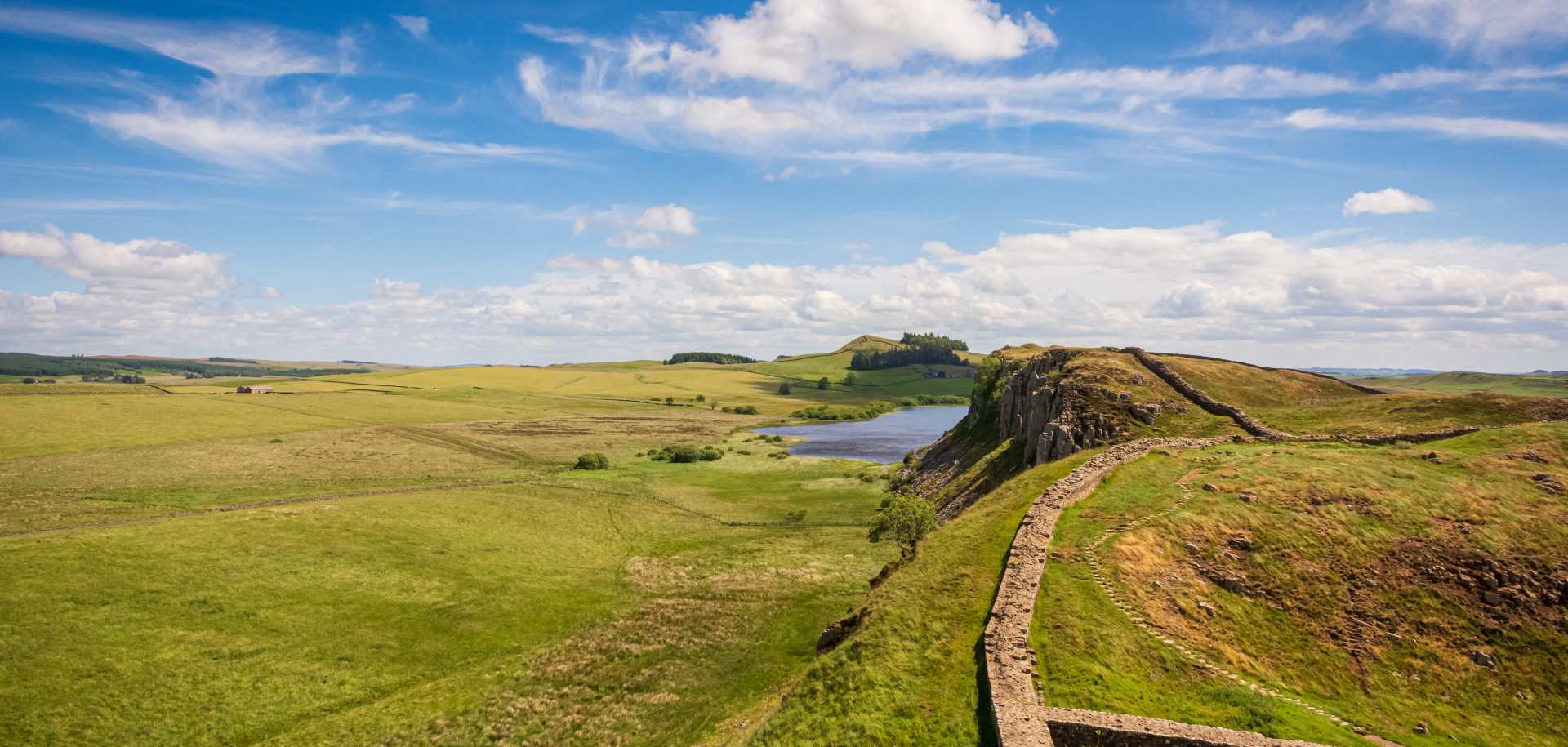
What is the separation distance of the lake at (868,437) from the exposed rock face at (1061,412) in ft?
147

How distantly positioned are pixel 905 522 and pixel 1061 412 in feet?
60.8

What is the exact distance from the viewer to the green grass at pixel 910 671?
2297 centimetres

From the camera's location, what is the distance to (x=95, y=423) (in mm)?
107125

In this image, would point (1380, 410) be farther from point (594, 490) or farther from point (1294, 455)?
point (594, 490)

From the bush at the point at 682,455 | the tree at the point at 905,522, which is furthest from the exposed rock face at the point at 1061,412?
the bush at the point at 682,455

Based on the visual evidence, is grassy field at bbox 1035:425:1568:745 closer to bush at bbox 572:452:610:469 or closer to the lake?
bush at bbox 572:452:610:469

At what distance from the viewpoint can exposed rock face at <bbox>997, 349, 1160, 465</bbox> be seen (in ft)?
186

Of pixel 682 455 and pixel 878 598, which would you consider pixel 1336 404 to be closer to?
pixel 878 598

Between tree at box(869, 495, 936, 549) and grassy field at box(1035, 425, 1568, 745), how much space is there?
58.6 feet

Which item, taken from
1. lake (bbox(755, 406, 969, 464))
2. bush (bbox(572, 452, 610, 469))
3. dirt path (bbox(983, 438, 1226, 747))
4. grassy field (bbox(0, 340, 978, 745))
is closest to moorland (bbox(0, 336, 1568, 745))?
grassy field (bbox(0, 340, 978, 745))

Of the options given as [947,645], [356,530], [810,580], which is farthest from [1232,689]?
[356,530]

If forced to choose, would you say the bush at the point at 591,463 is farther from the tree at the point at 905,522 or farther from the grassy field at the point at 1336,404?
the grassy field at the point at 1336,404

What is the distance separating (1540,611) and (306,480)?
104288mm

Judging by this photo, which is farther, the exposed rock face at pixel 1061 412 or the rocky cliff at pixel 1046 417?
the rocky cliff at pixel 1046 417
